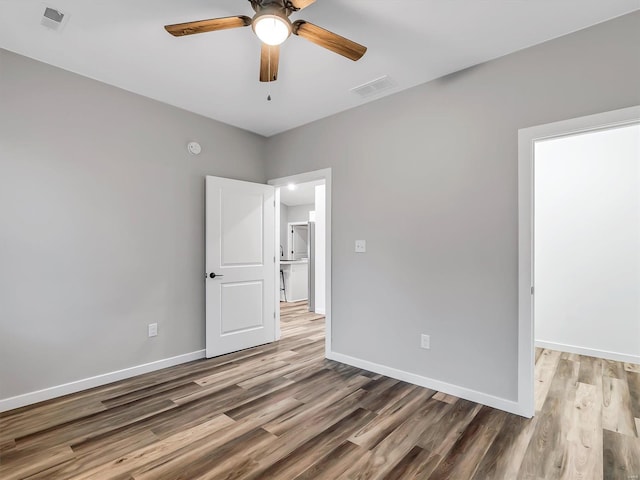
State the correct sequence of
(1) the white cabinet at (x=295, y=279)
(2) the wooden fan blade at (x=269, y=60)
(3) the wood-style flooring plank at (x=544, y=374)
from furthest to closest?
(1) the white cabinet at (x=295, y=279)
(3) the wood-style flooring plank at (x=544, y=374)
(2) the wooden fan blade at (x=269, y=60)

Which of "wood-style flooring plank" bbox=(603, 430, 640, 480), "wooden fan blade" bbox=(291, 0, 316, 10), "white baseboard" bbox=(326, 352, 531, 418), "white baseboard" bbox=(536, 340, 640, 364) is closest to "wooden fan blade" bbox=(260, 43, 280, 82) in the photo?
"wooden fan blade" bbox=(291, 0, 316, 10)

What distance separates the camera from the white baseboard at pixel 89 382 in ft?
8.20

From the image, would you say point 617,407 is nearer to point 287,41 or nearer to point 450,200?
point 450,200

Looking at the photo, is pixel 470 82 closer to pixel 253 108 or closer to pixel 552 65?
pixel 552 65

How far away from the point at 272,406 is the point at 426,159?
2519mm

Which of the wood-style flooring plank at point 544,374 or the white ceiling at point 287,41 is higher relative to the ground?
the white ceiling at point 287,41

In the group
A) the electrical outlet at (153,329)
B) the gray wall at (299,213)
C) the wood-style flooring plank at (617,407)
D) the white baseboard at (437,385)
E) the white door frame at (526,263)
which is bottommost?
the wood-style flooring plank at (617,407)

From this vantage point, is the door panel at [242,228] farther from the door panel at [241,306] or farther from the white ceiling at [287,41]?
the white ceiling at [287,41]

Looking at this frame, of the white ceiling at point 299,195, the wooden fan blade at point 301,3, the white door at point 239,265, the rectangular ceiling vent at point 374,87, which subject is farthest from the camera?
the white ceiling at point 299,195

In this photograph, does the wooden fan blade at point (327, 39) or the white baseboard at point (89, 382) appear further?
the white baseboard at point (89, 382)

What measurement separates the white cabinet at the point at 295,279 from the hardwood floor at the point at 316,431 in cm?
414

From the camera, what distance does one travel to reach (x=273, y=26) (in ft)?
5.77

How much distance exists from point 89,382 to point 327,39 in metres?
3.39

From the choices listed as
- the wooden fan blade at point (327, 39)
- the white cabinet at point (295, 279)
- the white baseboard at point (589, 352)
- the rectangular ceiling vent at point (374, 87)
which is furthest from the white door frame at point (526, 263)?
the white cabinet at point (295, 279)
